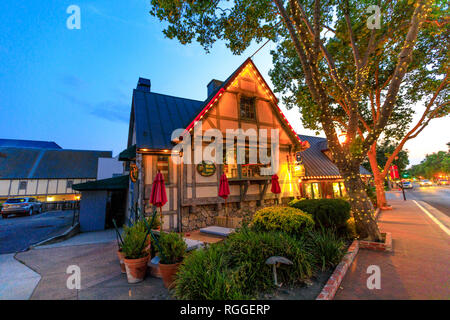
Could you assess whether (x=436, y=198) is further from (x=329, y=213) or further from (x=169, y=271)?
(x=169, y=271)

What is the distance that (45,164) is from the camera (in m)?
28.0

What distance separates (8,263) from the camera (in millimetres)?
5734

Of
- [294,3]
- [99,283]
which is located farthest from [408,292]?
[294,3]

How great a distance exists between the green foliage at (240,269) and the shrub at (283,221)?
63 cm

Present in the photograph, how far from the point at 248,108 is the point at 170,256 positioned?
351 inches

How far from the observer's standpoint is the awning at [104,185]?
35.1 ft

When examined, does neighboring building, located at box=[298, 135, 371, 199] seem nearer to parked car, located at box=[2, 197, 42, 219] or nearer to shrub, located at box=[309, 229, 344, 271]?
shrub, located at box=[309, 229, 344, 271]

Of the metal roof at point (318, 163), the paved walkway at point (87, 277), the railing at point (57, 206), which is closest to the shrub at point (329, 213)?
the paved walkway at point (87, 277)

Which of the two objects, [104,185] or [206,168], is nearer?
[206,168]

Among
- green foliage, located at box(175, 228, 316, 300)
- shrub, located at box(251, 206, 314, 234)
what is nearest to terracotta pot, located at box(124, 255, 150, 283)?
green foliage, located at box(175, 228, 316, 300)

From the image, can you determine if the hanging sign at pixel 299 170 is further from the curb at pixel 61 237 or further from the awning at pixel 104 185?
the curb at pixel 61 237

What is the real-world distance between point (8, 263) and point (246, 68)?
13.0 m

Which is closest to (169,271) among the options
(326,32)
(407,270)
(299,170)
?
(407,270)

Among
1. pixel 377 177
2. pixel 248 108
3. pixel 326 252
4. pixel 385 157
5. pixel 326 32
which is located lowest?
pixel 326 252
